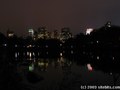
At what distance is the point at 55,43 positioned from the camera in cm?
12156

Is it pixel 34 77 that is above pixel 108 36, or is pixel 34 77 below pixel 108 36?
below

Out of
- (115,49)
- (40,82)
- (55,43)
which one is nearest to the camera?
(40,82)

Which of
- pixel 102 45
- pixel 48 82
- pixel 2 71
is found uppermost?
pixel 102 45

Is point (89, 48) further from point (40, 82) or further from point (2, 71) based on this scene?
point (2, 71)

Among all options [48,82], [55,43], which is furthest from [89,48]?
[48,82]

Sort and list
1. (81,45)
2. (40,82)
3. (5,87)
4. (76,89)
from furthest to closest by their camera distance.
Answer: (81,45) → (40,82) → (76,89) → (5,87)

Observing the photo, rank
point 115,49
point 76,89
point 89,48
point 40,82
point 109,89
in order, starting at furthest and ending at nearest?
point 89,48, point 115,49, point 40,82, point 76,89, point 109,89

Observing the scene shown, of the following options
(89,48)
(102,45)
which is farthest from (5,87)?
(89,48)

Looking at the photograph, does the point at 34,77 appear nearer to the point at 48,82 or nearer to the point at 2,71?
the point at 48,82

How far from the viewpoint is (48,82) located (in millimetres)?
22688

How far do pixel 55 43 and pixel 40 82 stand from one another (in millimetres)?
99474

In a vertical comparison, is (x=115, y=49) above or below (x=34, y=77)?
above

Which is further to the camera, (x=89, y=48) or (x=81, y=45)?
(x=81, y=45)

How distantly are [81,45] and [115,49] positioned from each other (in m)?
30.0
